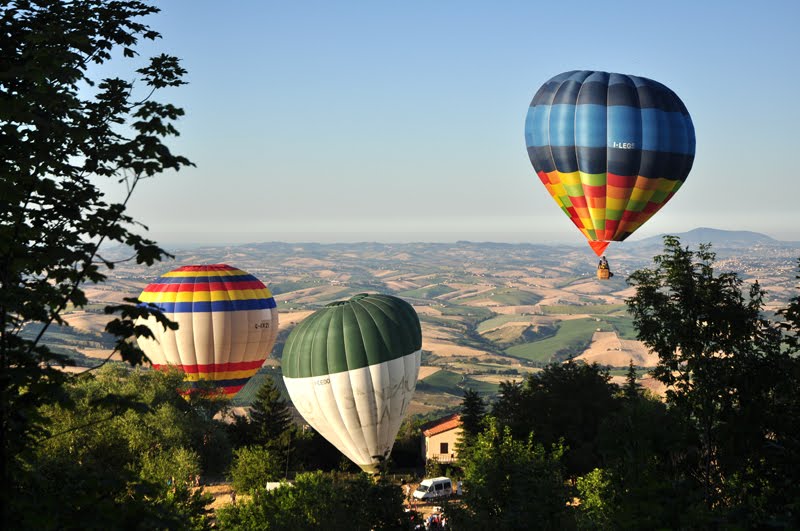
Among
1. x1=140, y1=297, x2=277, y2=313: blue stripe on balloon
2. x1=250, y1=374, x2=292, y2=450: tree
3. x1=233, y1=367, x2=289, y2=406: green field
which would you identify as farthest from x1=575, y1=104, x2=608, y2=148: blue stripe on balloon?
x1=233, y1=367, x2=289, y2=406: green field

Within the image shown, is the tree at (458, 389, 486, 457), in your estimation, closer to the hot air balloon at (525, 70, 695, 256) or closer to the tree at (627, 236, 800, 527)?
the hot air balloon at (525, 70, 695, 256)

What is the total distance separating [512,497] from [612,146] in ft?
72.7

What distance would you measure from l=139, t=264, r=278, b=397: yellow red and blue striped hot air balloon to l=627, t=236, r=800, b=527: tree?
34898 mm

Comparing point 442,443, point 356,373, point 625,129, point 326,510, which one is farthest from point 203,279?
point 326,510

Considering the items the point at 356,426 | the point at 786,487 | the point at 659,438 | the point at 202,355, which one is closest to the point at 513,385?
the point at 356,426

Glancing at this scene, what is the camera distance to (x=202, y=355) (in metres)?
60.4

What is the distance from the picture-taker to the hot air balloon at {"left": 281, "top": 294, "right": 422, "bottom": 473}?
145ft

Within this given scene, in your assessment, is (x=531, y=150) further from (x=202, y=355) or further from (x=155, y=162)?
(x=155, y=162)

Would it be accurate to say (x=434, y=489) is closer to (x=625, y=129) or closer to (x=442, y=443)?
(x=442, y=443)

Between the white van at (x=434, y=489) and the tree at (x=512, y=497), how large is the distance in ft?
40.0

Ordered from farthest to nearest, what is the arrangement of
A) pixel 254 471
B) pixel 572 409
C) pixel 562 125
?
pixel 572 409
pixel 254 471
pixel 562 125

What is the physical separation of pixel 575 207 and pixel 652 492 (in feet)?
98.3

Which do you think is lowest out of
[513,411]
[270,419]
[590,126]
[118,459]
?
[270,419]

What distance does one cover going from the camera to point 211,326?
196 ft
